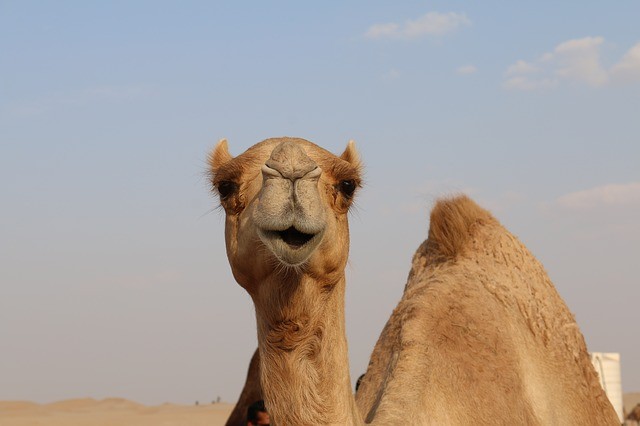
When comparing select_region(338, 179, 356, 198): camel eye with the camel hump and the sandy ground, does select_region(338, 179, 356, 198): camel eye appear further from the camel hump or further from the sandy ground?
the sandy ground

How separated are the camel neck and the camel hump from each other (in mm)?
2682

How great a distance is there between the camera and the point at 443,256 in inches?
247

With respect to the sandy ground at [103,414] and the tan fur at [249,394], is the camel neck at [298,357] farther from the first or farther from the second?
the sandy ground at [103,414]

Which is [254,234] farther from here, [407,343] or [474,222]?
[474,222]

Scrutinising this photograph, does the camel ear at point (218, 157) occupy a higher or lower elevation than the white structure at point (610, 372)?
higher

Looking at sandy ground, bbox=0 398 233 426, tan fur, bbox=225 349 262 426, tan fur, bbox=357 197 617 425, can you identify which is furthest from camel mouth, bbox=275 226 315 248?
sandy ground, bbox=0 398 233 426

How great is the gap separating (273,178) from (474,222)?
343cm

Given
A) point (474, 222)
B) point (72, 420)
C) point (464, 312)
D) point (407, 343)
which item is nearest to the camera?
point (407, 343)

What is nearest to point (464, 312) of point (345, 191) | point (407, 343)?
point (407, 343)

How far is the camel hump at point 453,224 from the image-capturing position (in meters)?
6.22

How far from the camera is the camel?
3371 mm

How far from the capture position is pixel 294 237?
3.27 metres

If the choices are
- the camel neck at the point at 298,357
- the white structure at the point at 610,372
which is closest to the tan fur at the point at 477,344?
the camel neck at the point at 298,357

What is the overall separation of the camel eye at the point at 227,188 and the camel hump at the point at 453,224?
9.04ft
